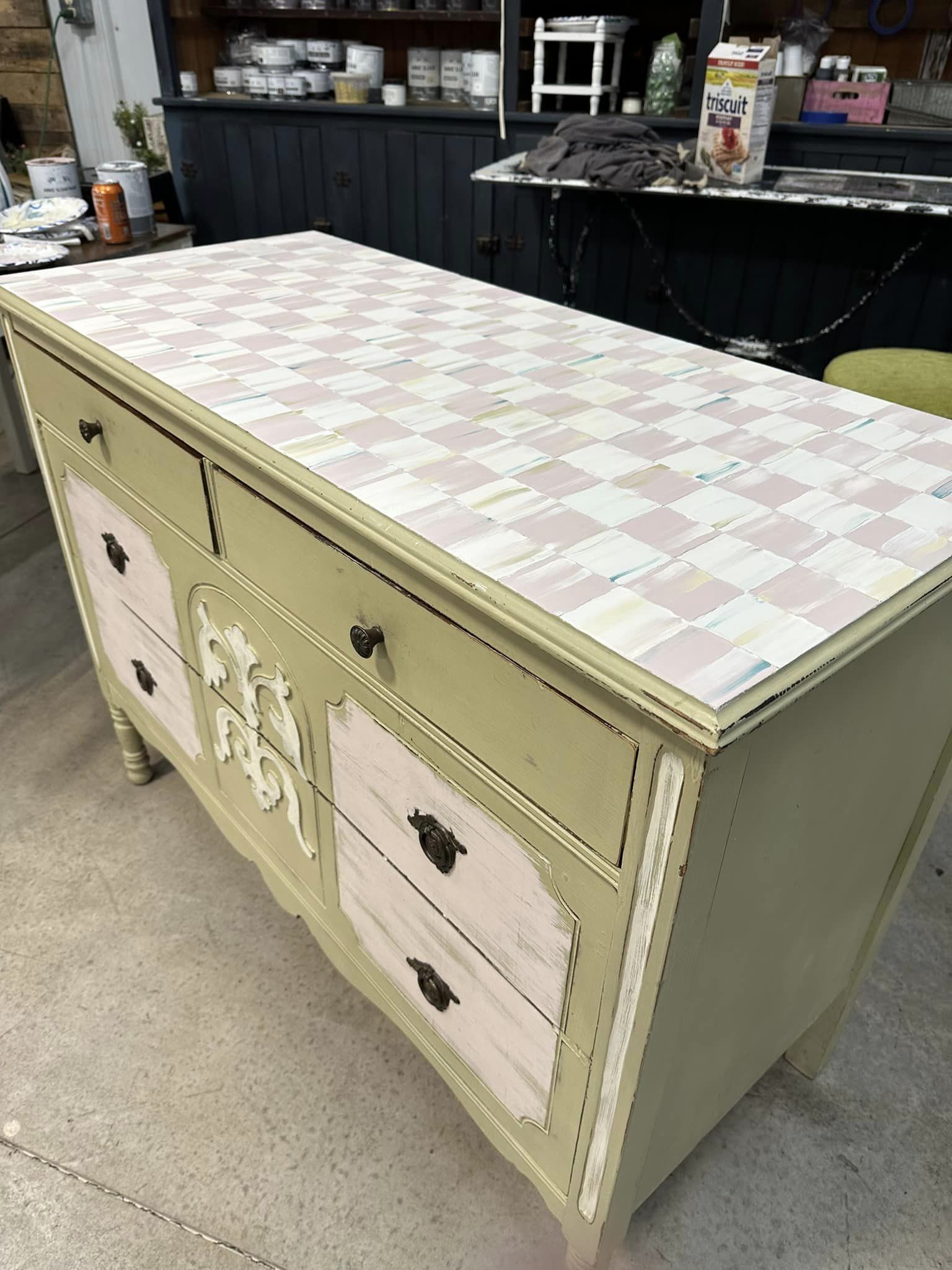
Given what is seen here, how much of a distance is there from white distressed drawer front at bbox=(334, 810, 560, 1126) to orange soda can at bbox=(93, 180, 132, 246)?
7.32 ft

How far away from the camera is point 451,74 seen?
11.3 ft

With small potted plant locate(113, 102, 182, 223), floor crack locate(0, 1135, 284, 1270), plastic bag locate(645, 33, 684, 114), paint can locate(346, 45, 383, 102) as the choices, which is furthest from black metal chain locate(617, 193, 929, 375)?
floor crack locate(0, 1135, 284, 1270)

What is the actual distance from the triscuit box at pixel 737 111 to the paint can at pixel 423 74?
134cm

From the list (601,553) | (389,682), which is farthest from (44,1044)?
(601,553)

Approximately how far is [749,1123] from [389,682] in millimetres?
986

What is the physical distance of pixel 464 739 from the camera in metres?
0.85

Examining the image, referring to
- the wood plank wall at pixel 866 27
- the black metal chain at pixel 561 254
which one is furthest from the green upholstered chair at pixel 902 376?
the wood plank wall at pixel 866 27

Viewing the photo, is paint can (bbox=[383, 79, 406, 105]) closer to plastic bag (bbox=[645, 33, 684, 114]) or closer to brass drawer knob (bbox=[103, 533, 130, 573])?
plastic bag (bbox=[645, 33, 684, 114])

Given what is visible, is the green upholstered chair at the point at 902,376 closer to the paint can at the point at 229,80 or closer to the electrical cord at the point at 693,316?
the electrical cord at the point at 693,316

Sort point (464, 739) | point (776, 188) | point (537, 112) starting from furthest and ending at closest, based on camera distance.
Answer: point (537, 112) → point (776, 188) → point (464, 739)

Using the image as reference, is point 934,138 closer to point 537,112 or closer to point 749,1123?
point 537,112

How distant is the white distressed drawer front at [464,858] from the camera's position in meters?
0.85

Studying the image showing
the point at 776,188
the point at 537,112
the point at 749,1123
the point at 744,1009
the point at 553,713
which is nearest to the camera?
the point at 553,713

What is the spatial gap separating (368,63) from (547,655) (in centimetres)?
359
